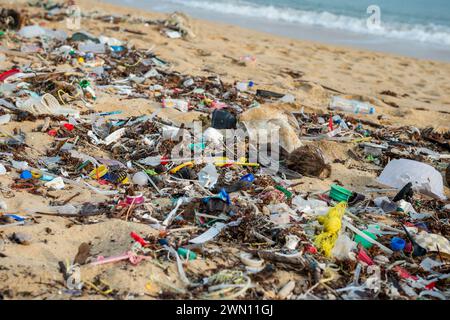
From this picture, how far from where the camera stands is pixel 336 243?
310 cm

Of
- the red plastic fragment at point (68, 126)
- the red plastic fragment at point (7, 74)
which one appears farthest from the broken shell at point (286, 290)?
the red plastic fragment at point (7, 74)

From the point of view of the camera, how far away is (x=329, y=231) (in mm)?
3146

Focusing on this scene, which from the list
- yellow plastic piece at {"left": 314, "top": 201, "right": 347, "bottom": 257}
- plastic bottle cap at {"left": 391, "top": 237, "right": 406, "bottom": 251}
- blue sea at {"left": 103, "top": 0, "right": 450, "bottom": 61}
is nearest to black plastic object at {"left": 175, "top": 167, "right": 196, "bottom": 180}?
yellow plastic piece at {"left": 314, "top": 201, "right": 347, "bottom": 257}

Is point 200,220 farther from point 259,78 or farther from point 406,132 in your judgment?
point 259,78

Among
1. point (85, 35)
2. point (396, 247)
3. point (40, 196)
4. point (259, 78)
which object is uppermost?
point (85, 35)

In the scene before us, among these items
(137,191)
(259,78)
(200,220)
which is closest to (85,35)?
(259,78)

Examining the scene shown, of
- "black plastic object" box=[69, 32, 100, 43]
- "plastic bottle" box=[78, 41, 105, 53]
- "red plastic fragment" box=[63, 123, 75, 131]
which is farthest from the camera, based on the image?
"black plastic object" box=[69, 32, 100, 43]

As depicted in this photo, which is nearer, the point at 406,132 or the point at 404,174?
the point at 404,174

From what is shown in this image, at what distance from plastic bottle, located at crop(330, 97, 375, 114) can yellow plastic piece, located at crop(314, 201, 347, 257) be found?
10.1ft

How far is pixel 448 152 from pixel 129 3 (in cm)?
1060

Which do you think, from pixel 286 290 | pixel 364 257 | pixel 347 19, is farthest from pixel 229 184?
pixel 347 19

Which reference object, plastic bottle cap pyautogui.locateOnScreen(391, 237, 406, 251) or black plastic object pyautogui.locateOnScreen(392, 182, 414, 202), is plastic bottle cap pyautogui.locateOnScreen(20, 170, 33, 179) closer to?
plastic bottle cap pyautogui.locateOnScreen(391, 237, 406, 251)

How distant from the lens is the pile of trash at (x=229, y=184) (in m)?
2.84

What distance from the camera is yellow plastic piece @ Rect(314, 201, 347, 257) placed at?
3.05 meters
